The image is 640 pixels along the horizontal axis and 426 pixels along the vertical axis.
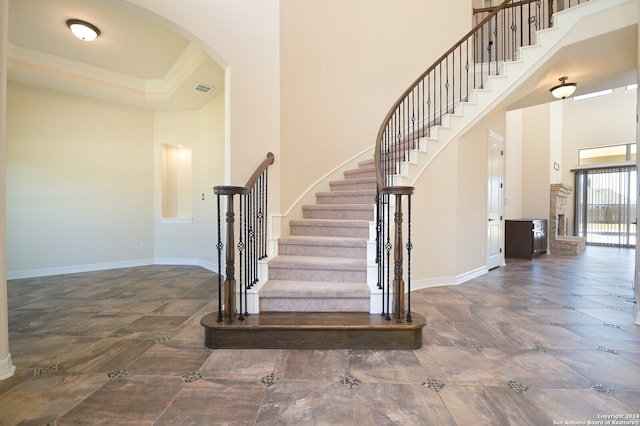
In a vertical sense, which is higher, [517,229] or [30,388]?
[517,229]

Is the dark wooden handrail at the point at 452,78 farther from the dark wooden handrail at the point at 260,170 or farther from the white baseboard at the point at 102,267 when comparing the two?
the white baseboard at the point at 102,267

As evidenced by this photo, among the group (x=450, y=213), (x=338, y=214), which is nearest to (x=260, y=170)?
(x=338, y=214)

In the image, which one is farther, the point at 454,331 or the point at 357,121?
the point at 357,121

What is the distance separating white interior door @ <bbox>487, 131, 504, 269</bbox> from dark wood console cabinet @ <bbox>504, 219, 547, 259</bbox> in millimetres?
1209

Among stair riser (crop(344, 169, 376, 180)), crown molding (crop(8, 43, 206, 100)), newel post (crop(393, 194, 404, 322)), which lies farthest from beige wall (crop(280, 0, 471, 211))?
newel post (crop(393, 194, 404, 322))

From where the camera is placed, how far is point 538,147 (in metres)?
7.78

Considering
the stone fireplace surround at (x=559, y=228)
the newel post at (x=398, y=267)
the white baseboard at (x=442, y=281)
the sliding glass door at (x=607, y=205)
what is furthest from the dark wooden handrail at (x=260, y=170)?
the sliding glass door at (x=607, y=205)

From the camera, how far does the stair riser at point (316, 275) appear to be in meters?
2.75

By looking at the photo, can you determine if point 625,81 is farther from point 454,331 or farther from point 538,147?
point 454,331

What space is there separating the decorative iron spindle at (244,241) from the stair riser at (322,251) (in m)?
0.26

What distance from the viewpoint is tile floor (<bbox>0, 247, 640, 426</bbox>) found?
1512 mm

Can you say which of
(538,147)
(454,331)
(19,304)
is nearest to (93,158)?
(19,304)

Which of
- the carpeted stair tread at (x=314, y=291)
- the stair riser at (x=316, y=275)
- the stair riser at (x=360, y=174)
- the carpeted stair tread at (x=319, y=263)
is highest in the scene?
the stair riser at (x=360, y=174)

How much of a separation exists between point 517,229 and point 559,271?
4.87ft
